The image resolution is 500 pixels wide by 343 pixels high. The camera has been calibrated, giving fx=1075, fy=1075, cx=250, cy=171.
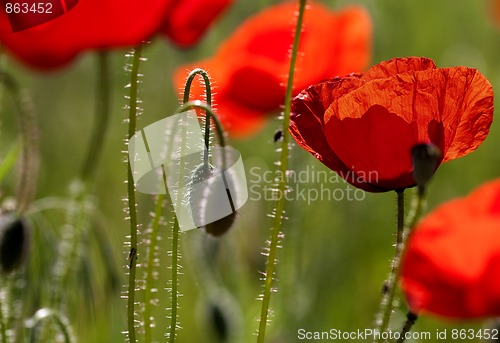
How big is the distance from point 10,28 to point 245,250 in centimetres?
105

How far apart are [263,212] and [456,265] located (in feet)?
5.46

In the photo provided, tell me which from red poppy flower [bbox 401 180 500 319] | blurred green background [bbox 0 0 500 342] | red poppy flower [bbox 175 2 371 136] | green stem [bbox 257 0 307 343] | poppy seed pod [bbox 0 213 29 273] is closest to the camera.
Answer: red poppy flower [bbox 401 180 500 319]

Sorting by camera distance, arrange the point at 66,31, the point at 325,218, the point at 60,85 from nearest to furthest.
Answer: the point at 66,31 < the point at 325,218 < the point at 60,85

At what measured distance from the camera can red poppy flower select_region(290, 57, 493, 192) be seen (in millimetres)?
1003

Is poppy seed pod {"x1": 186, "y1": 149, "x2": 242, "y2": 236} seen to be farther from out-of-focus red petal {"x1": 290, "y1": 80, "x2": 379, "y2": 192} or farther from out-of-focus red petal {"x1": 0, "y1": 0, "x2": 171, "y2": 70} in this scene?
out-of-focus red petal {"x1": 0, "y1": 0, "x2": 171, "y2": 70}

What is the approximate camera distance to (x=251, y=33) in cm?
205

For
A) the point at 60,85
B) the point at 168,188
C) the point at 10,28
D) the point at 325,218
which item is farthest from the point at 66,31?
the point at 60,85

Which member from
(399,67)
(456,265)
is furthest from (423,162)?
(399,67)

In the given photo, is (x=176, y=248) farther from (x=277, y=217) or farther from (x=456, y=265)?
(x=456, y=265)

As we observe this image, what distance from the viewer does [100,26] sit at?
1.34 meters

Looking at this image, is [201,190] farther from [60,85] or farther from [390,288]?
[60,85]

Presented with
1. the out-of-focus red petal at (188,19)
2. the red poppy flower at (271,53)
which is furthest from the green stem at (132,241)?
the red poppy flower at (271,53)

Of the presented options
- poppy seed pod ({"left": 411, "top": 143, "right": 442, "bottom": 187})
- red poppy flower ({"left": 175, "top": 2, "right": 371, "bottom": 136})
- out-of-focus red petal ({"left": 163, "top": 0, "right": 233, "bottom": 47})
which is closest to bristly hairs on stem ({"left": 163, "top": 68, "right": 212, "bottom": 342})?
poppy seed pod ({"left": 411, "top": 143, "right": 442, "bottom": 187})

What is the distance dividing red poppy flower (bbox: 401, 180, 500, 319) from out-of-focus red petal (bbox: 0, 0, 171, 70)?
540mm
